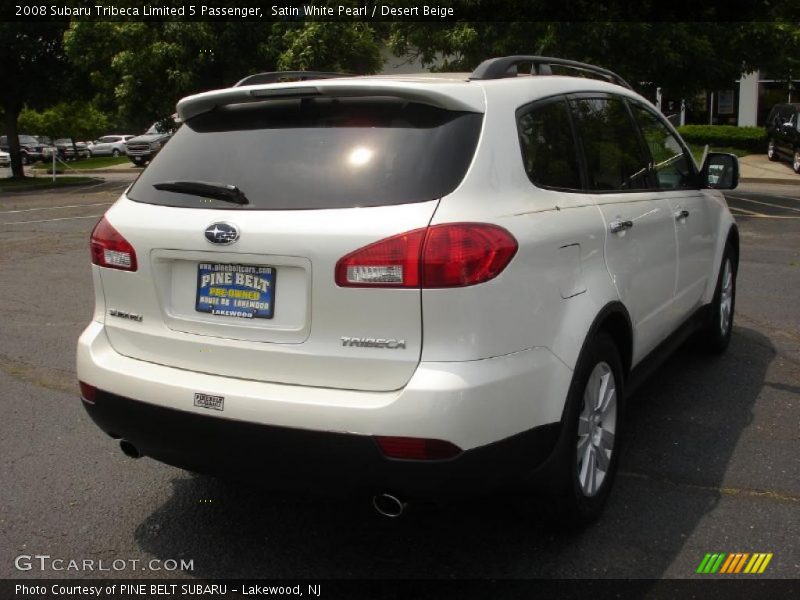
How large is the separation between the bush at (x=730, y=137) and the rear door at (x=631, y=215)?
24991 millimetres

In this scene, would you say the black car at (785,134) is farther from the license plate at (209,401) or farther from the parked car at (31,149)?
the parked car at (31,149)

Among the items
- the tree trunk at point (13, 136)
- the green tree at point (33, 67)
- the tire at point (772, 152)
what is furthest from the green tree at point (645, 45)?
the tree trunk at point (13, 136)

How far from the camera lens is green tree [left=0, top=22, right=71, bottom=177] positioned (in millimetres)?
25266

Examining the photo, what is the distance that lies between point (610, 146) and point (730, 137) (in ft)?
85.2

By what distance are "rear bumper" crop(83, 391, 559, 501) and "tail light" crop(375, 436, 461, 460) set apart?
21 millimetres

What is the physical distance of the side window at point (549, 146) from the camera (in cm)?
321

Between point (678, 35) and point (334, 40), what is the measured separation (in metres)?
7.31

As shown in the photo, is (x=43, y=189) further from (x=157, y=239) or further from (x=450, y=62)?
(x=157, y=239)

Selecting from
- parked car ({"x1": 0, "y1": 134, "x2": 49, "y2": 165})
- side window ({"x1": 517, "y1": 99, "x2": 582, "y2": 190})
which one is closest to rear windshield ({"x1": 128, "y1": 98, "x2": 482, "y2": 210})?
side window ({"x1": 517, "y1": 99, "x2": 582, "y2": 190})

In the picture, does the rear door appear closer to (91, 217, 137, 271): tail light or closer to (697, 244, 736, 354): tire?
(697, 244, 736, 354): tire

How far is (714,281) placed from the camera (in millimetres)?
5430

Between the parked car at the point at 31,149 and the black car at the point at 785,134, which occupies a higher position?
the black car at the point at 785,134

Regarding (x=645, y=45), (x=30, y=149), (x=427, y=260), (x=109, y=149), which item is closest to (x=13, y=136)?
(x=30, y=149)

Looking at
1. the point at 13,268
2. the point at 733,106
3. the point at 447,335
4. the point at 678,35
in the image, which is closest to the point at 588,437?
the point at 447,335
